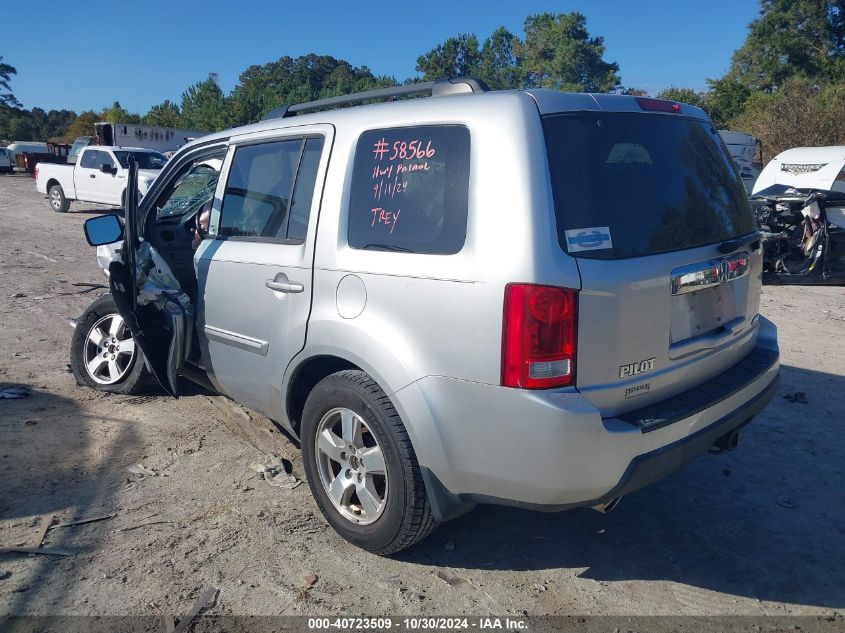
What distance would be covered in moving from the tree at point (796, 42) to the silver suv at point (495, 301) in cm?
3838

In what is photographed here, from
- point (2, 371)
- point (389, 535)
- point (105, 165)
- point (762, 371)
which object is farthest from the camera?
point (105, 165)

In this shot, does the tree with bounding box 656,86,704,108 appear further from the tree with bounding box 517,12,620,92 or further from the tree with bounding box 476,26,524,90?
the tree with bounding box 476,26,524,90

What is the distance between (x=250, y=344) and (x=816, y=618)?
9.46 ft

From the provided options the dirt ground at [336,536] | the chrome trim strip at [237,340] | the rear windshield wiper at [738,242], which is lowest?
the dirt ground at [336,536]

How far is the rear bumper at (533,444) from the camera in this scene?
242cm

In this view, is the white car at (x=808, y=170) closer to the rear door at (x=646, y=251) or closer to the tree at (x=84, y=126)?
the rear door at (x=646, y=251)

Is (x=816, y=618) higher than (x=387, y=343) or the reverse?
the reverse

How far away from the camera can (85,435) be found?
4.32 m

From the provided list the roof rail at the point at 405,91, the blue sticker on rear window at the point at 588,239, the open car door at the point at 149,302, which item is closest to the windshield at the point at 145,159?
the open car door at the point at 149,302

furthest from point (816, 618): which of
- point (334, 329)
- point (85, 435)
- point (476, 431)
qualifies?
point (85, 435)

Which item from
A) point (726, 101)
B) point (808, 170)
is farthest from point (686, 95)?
point (808, 170)

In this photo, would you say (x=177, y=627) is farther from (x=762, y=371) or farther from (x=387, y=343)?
(x=762, y=371)

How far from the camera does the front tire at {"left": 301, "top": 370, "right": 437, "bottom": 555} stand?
9.22 feet

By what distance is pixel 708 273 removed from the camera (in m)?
2.89
